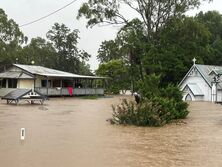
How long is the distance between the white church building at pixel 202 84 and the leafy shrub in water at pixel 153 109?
2770 centimetres

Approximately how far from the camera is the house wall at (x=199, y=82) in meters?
→ 54.1

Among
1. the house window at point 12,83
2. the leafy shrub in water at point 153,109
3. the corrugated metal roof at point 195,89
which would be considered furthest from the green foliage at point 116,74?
the leafy shrub in water at point 153,109

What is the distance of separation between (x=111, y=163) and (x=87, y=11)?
1440 inches

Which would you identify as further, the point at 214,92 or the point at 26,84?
the point at 214,92

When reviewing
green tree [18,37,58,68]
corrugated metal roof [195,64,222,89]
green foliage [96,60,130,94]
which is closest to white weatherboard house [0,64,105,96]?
corrugated metal roof [195,64,222,89]

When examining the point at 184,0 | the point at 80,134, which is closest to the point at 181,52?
the point at 184,0

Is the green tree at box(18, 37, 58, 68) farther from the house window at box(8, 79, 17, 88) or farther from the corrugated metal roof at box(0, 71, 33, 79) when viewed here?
the corrugated metal roof at box(0, 71, 33, 79)

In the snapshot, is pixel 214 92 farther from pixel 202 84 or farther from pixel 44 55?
pixel 44 55

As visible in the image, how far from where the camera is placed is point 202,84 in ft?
179

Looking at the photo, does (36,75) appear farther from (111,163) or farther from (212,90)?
(111,163)

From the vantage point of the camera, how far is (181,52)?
55969 mm

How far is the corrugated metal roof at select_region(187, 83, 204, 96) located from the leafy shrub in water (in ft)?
95.5

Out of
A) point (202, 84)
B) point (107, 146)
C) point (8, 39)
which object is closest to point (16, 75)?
point (8, 39)

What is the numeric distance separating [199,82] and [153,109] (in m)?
35.7
